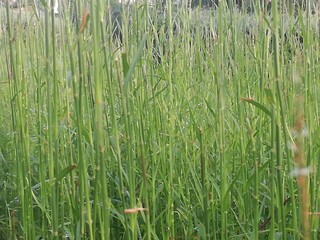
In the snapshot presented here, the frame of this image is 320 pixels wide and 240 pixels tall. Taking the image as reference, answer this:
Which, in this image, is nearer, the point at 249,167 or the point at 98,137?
the point at 98,137

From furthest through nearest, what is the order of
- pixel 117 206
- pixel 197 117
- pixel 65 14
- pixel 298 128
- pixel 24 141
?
1. pixel 197 117
2. pixel 117 206
3. pixel 24 141
4. pixel 65 14
5. pixel 298 128

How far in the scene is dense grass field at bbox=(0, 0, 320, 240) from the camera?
758mm

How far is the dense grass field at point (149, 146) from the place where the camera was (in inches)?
29.9

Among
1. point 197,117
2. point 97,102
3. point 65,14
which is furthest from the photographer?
point 197,117

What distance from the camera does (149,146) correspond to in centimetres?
136

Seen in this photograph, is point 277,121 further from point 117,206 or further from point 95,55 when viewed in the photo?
point 117,206

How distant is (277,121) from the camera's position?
0.70 m

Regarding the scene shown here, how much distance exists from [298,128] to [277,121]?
494 mm

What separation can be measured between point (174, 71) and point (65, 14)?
3.12ft

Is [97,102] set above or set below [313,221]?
above

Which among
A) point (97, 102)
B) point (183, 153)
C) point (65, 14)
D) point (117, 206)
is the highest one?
point (65, 14)

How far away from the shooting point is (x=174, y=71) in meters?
1.80

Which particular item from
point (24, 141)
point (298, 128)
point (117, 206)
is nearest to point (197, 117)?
point (117, 206)

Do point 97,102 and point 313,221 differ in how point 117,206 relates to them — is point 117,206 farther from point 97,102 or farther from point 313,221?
point 97,102
